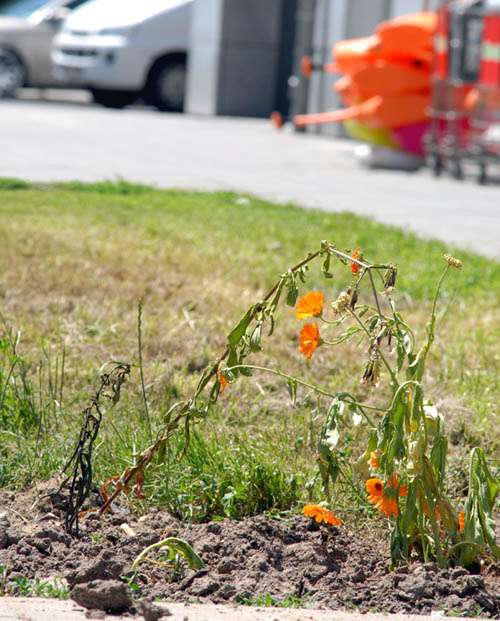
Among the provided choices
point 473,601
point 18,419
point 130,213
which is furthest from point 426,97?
point 473,601

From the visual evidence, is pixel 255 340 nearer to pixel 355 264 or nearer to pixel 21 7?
pixel 355 264

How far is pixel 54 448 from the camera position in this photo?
Result: 3.55m

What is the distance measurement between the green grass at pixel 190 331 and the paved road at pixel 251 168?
1.01 m

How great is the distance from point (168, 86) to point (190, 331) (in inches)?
657

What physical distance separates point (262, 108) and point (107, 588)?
1895cm

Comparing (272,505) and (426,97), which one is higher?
(426,97)

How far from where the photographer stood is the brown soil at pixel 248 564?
2.77 m

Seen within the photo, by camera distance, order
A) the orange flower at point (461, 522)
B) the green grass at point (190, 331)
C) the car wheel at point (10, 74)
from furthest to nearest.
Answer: the car wheel at point (10, 74)
the green grass at point (190, 331)
the orange flower at point (461, 522)

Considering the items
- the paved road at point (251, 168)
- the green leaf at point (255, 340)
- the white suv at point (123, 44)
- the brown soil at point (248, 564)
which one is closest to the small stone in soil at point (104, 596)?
the brown soil at point (248, 564)

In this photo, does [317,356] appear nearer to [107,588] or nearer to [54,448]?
[54,448]

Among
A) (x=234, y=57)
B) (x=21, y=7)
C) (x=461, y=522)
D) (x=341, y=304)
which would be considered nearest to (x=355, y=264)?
(x=341, y=304)

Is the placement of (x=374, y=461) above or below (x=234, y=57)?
below

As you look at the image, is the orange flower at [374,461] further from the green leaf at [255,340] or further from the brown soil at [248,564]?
the green leaf at [255,340]

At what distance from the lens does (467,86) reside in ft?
38.2
